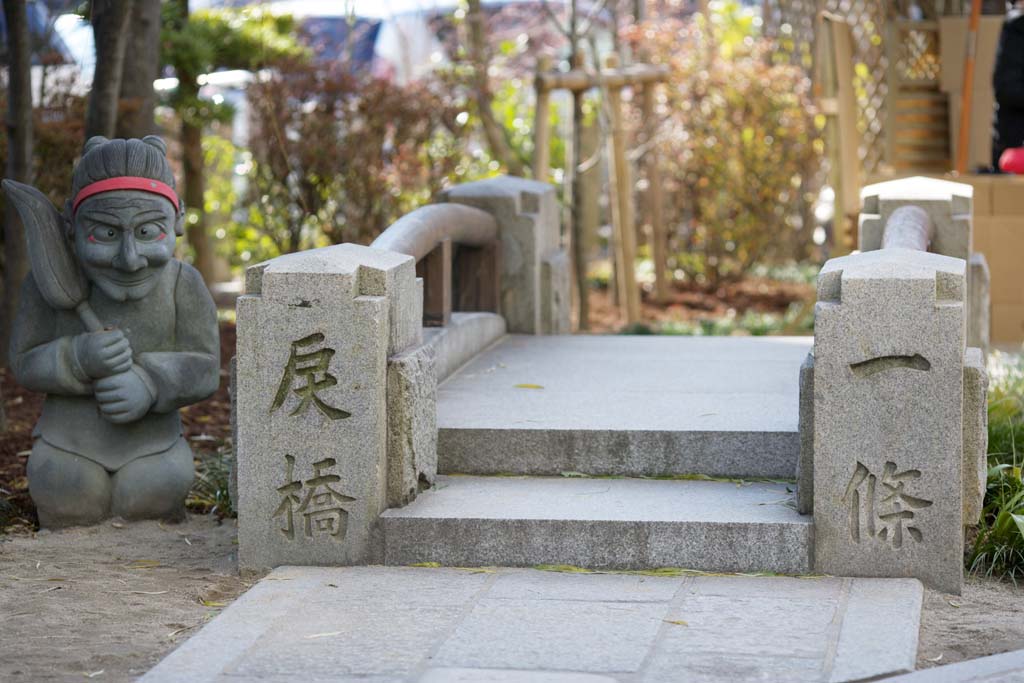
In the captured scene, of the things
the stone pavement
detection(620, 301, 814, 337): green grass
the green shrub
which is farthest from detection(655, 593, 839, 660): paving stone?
the green shrub

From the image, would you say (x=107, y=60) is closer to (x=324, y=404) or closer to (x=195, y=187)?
(x=324, y=404)

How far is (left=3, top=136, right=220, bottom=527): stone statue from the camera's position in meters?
5.27

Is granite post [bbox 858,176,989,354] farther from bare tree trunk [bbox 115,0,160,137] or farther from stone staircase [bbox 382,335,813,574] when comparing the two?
bare tree trunk [bbox 115,0,160,137]

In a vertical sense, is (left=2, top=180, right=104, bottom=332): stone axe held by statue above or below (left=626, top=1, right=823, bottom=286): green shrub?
below

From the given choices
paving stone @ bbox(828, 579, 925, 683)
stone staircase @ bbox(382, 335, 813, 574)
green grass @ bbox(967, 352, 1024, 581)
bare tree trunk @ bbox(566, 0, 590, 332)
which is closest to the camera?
paving stone @ bbox(828, 579, 925, 683)

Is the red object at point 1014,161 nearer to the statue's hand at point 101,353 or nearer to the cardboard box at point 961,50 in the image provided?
the cardboard box at point 961,50

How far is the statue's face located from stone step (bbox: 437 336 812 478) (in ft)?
4.13

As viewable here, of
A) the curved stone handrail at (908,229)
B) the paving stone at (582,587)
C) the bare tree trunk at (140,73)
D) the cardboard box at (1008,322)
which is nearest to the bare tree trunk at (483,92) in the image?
the bare tree trunk at (140,73)

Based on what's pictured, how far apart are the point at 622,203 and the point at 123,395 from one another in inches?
253

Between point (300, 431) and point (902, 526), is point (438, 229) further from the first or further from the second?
point (902, 526)

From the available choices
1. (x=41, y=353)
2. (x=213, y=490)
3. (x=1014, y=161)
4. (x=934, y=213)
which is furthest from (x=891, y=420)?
(x=1014, y=161)

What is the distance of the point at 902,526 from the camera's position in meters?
4.50

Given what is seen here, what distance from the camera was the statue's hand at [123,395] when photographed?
5.27 meters

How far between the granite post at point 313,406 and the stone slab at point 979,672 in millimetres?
1907
